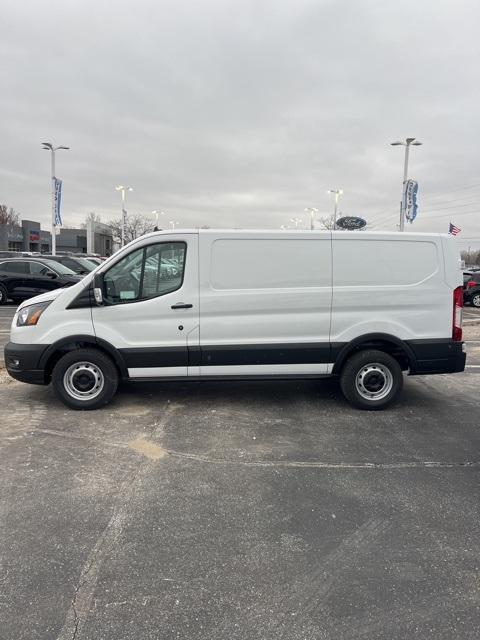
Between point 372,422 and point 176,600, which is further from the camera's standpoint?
point 372,422

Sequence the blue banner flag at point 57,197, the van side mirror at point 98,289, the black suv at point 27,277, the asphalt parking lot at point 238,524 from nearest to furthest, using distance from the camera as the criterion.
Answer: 1. the asphalt parking lot at point 238,524
2. the van side mirror at point 98,289
3. the black suv at point 27,277
4. the blue banner flag at point 57,197

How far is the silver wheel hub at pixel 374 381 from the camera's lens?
5.73m

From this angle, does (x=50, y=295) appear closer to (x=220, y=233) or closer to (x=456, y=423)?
(x=220, y=233)

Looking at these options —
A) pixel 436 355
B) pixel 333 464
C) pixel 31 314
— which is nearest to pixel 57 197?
pixel 31 314

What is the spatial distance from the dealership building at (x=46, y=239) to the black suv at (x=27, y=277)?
50.3 meters

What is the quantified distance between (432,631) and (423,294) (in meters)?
3.90

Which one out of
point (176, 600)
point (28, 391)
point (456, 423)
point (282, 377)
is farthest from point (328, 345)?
point (28, 391)

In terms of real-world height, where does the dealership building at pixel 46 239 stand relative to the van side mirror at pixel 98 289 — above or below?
above

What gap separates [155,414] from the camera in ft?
18.1

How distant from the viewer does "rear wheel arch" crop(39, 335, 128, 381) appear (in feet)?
17.8

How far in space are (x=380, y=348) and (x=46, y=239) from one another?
270 ft

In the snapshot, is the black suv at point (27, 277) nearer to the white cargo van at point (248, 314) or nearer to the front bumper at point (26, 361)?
the front bumper at point (26, 361)

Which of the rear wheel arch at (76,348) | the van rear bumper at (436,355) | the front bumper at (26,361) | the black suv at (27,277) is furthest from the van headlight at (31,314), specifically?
the black suv at (27,277)

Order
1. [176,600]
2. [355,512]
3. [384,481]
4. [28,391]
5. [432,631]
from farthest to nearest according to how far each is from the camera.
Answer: [28,391], [384,481], [355,512], [176,600], [432,631]
